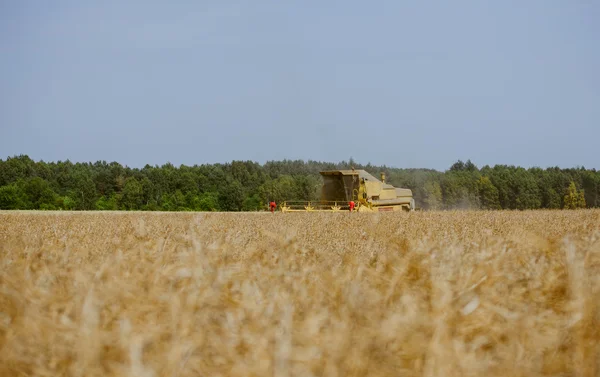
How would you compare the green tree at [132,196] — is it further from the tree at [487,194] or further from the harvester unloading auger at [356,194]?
the harvester unloading auger at [356,194]

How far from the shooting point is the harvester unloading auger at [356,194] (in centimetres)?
2616

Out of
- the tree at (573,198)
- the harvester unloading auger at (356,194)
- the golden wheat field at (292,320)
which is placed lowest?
the golden wheat field at (292,320)

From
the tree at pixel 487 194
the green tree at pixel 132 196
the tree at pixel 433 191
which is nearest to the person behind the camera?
the green tree at pixel 132 196

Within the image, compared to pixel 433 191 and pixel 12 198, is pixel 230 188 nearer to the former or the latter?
pixel 12 198

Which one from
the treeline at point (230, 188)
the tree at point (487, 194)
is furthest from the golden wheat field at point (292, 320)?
the tree at point (487, 194)

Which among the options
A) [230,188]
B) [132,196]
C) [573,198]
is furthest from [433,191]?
[132,196]

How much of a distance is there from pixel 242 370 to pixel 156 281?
0.65m

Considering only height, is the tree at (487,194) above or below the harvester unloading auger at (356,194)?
above

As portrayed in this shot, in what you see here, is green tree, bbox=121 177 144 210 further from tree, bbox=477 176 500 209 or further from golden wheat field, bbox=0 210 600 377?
golden wheat field, bbox=0 210 600 377

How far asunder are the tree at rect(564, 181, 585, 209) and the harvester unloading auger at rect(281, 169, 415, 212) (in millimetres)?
52640

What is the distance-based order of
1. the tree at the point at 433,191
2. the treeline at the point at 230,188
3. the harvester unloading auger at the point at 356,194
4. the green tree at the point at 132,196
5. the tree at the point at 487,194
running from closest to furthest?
the harvester unloading auger at the point at 356,194, the treeline at the point at 230,188, the green tree at the point at 132,196, the tree at the point at 433,191, the tree at the point at 487,194

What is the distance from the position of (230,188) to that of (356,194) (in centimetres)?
4868

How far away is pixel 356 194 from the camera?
26.6 metres

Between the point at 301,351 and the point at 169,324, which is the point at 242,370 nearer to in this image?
the point at 301,351
